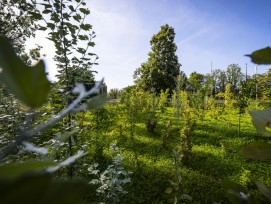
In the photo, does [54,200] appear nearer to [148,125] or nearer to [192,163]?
[192,163]

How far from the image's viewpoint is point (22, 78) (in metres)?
0.20

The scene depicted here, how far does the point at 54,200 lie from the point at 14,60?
10 centimetres

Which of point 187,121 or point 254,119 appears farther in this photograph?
point 187,121

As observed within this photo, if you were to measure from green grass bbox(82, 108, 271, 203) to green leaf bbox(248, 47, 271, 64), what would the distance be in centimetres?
401

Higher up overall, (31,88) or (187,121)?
(31,88)

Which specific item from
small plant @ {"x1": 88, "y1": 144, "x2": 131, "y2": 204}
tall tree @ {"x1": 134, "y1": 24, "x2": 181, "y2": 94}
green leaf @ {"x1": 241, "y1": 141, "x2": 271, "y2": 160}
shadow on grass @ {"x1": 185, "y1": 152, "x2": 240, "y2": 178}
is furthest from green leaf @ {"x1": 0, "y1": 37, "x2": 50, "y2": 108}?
tall tree @ {"x1": 134, "y1": 24, "x2": 181, "y2": 94}

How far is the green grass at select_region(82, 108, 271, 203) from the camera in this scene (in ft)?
19.5

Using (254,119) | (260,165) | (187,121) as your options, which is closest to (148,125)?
(187,121)

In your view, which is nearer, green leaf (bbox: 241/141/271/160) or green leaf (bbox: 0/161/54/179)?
green leaf (bbox: 0/161/54/179)

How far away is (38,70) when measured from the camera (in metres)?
0.21

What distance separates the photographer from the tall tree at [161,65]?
3353cm

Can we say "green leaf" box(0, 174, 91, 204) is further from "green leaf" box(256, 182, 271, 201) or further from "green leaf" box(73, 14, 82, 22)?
"green leaf" box(73, 14, 82, 22)

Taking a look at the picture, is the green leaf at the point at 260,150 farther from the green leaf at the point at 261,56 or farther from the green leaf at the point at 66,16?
the green leaf at the point at 66,16

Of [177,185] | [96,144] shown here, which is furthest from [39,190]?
[96,144]
